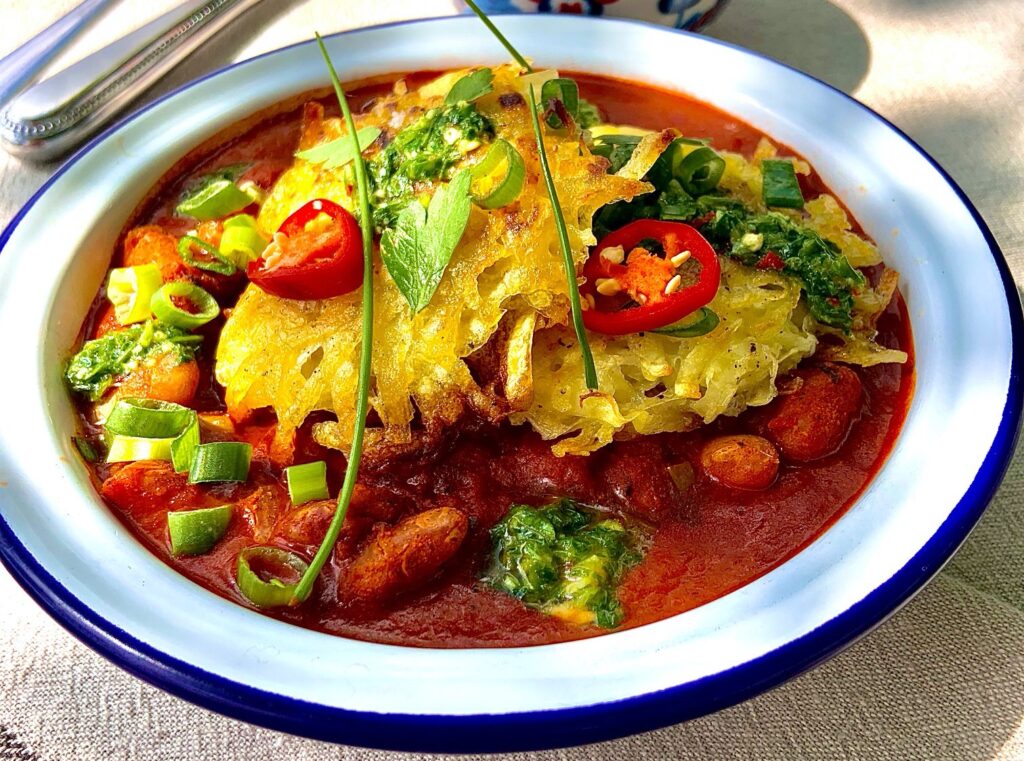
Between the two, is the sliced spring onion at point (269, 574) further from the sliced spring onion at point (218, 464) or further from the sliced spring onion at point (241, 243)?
the sliced spring onion at point (241, 243)

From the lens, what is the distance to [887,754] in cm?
243

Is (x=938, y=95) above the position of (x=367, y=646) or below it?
below

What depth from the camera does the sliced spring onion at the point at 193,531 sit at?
267 centimetres

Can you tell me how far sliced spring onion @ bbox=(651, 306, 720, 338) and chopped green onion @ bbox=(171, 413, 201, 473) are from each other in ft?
5.23

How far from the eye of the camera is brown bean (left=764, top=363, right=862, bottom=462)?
9.47ft

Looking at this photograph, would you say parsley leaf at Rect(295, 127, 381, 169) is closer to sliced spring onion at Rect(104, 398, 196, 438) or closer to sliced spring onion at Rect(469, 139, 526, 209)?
sliced spring onion at Rect(469, 139, 526, 209)

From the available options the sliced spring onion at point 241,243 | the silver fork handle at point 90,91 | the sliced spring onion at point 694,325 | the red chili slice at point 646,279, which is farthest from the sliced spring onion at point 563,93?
the silver fork handle at point 90,91

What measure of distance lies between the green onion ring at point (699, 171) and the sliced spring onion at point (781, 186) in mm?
207

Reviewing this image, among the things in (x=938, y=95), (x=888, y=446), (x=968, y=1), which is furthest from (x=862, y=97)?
(x=888, y=446)

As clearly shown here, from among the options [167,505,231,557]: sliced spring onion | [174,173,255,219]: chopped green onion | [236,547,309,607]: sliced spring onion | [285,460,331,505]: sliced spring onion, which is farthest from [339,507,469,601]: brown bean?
[174,173,255,219]: chopped green onion

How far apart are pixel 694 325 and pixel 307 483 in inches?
54.9

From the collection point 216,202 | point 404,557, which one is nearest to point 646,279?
point 404,557

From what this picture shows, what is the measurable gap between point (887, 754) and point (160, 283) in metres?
2.96

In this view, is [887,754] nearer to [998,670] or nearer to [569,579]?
[998,670]
